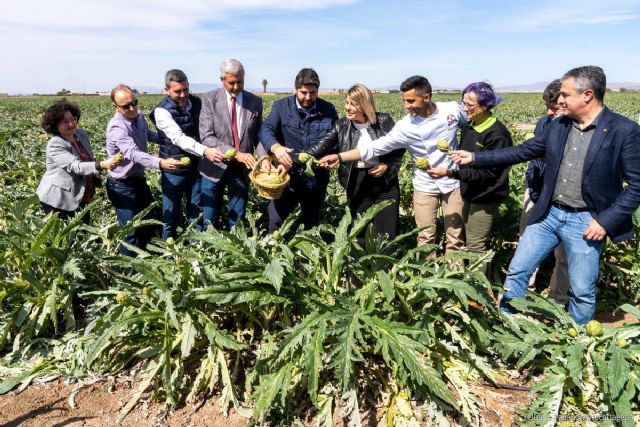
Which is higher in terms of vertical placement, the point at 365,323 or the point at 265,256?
the point at 265,256

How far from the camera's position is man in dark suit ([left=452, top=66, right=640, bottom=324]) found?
2.57m

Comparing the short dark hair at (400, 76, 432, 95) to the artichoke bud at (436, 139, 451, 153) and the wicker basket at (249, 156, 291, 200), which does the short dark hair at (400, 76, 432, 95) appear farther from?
the wicker basket at (249, 156, 291, 200)

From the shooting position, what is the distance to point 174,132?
3.92 m

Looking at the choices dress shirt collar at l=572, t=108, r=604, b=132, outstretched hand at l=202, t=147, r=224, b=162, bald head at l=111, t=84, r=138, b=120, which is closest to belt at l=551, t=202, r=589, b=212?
dress shirt collar at l=572, t=108, r=604, b=132

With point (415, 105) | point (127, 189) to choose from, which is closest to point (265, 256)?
point (415, 105)

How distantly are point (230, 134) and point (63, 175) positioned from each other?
4.70ft

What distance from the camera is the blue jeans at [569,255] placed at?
111 inches

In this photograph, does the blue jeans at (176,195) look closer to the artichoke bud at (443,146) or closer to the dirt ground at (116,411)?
the dirt ground at (116,411)

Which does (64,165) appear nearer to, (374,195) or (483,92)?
(374,195)

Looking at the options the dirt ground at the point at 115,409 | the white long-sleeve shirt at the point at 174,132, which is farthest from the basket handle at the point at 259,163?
the dirt ground at the point at 115,409

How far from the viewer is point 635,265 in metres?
3.52

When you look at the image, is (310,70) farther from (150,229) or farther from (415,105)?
(150,229)

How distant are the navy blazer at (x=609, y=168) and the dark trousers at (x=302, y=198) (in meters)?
1.86

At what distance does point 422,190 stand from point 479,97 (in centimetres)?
85
